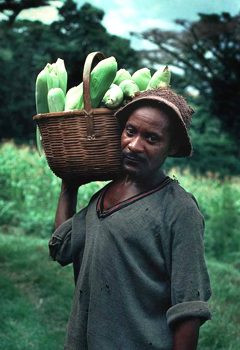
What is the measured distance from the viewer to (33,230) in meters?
6.08

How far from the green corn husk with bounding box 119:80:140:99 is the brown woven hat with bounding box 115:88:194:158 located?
47 mm

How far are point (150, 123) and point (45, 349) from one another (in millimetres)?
2252

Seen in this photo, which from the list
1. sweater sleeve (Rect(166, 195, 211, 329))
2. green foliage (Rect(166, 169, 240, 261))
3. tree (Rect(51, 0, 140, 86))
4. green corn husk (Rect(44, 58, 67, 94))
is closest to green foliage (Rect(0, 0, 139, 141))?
tree (Rect(51, 0, 140, 86))

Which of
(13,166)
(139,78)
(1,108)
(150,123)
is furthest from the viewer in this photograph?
(1,108)

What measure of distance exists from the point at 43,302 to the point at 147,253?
2616 mm

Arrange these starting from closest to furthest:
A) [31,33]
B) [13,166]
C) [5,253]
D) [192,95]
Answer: [5,253], [13,166], [192,95], [31,33]

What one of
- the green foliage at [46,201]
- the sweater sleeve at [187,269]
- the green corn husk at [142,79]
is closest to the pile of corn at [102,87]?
the green corn husk at [142,79]

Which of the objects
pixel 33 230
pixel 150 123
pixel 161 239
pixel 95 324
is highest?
pixel 150 123

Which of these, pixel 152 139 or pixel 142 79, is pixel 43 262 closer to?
pixel 142 79

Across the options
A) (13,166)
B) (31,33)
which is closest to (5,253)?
(13,166)

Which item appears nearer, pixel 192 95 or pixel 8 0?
pixel 8 0

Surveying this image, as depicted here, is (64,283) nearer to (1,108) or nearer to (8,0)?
(8,0)

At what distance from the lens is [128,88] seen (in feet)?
4.96

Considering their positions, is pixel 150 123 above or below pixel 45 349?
above
